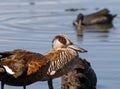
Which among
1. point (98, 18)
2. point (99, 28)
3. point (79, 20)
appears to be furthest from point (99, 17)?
point (79, 20)

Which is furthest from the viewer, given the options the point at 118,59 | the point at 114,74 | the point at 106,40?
the point at 106,40

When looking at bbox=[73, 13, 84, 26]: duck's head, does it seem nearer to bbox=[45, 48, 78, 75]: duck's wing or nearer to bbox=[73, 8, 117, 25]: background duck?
bbox=[73, 8, 117, 25]: background duck

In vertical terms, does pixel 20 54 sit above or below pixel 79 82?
above

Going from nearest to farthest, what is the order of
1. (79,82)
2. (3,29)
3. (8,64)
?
(8,64) → (79,82) → (3,29)

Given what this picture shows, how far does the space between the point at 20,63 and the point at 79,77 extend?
2.11 meters

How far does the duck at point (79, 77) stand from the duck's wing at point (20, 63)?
5.63 ft

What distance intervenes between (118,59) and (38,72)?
190 inches

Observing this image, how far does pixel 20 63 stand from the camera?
11086 mm

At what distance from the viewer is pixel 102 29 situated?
23031 millimetres

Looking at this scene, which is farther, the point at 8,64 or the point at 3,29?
the point at 3,29

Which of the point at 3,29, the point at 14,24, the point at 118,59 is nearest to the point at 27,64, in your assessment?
the point at 118,59

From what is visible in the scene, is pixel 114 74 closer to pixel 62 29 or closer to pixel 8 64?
pixel 8 64

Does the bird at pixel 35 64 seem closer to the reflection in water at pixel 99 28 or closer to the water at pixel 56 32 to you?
the water at pixel 56 32

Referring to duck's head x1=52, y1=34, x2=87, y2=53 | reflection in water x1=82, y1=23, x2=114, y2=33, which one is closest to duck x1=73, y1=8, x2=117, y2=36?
reflection in water x1=82, y1=23, x2=114, y2=33
